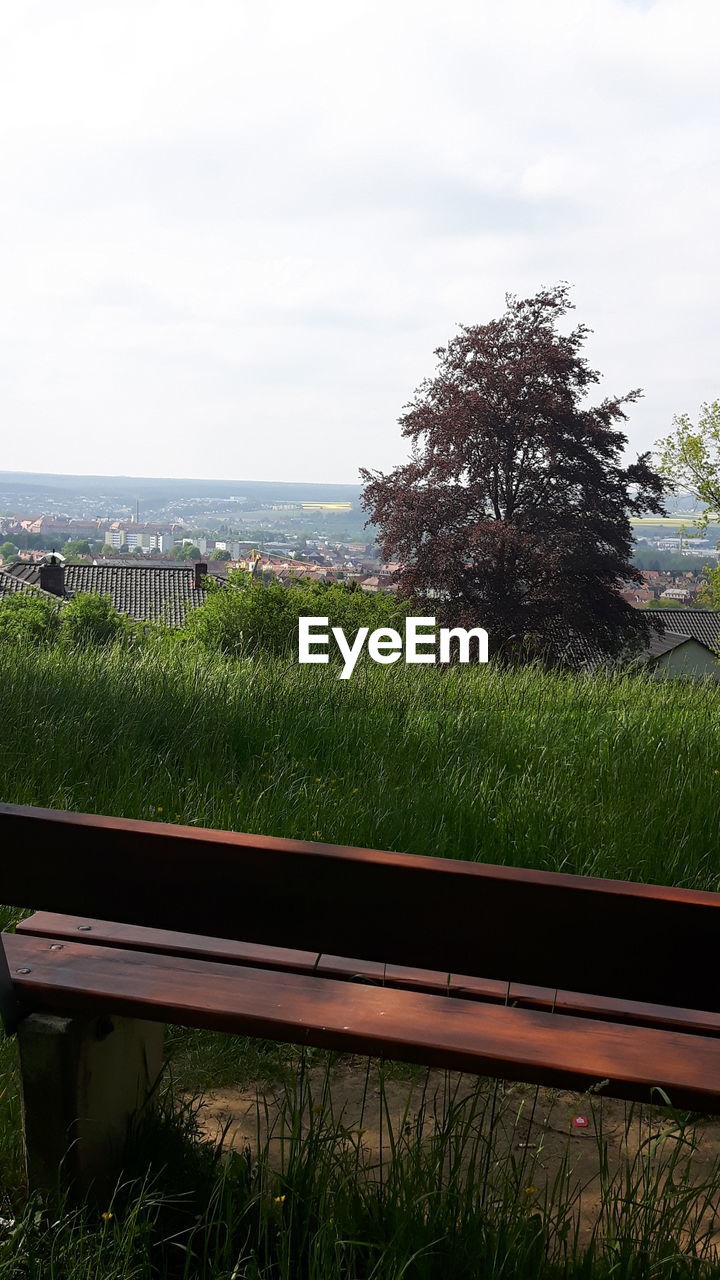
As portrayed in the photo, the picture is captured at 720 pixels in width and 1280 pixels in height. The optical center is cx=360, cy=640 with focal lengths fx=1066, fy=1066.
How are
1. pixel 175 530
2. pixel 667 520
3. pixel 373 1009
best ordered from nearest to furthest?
pixel 373 1009, pixel 667 520, pixel 175 530

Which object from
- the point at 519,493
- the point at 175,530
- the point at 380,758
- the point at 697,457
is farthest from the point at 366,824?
the point at 175,530

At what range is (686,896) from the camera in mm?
1544

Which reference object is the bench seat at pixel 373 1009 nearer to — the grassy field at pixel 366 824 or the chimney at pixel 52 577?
the grassy field at pixel 366 824

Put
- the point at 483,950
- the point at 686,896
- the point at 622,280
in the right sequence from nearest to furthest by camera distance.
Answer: the point at 686,896, the point at 483,950, the point at 622,280

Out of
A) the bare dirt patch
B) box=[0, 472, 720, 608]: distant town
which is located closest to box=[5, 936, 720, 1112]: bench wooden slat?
the bare dirt patch

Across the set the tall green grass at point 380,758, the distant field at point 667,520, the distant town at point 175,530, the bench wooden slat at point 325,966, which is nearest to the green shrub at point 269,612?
the distant field at point 667,520

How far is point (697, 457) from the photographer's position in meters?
31.1

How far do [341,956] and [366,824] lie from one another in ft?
6.48

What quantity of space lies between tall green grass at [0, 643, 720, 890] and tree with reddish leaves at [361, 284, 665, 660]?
18.2 metres

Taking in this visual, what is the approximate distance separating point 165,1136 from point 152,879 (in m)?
0.63

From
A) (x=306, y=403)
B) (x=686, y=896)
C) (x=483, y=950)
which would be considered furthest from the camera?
(x=306, y=403)

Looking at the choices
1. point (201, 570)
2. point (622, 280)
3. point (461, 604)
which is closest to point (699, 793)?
point (461, 604)

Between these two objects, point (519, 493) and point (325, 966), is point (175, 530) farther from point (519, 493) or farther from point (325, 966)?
point (325, 966)

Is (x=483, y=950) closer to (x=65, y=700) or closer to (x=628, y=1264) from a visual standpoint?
(x=628, y=1264)
